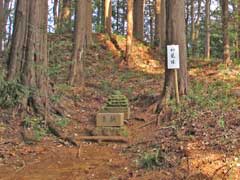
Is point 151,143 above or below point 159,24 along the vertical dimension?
below

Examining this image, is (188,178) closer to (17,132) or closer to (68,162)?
(68,162)

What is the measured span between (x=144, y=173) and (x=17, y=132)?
11.3ft

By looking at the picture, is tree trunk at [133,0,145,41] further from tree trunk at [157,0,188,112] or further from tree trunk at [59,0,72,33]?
tree trunk at [157,0,188,112]

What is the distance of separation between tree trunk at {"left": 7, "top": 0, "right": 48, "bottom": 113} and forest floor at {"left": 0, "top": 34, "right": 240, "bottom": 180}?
655mm

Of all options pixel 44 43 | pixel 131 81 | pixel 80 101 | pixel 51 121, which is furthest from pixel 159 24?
pixel 51 121

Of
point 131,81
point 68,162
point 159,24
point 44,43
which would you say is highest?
point 159,24

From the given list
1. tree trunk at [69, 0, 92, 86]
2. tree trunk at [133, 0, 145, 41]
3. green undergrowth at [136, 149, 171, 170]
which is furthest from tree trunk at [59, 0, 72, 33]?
green undergrowth at [136, 149, 171, 170]

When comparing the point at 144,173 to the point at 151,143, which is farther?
the point at 151,143

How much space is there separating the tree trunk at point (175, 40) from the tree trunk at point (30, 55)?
2970 mm

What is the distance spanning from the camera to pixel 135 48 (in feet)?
65.7

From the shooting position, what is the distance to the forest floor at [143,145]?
582 centimetres

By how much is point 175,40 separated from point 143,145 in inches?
149

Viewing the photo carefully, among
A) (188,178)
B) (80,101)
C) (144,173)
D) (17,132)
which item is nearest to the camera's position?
(188,178)

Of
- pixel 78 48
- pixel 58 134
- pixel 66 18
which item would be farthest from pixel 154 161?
pixel 66 18
